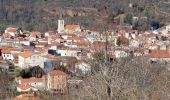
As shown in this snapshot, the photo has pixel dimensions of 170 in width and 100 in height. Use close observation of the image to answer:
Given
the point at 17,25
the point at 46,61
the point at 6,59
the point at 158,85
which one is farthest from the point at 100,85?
the point at 17,25

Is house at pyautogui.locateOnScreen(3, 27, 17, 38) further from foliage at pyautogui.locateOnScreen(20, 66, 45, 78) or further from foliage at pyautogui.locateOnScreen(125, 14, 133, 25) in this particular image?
foliage at pyautogui.locateOnScreen(20, 66, 45, 78)

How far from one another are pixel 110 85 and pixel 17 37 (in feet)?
79.5

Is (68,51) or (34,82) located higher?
(34,82)

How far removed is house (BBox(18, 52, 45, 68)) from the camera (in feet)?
68.0

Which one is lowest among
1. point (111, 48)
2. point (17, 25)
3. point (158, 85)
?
point (17, 25)

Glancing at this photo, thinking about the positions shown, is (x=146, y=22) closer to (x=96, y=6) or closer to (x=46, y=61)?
(x=96, y=6)

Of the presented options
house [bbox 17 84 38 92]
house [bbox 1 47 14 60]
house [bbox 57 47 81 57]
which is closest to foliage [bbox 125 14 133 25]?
house [bbox 57 47 81 57]

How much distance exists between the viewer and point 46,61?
2066cm

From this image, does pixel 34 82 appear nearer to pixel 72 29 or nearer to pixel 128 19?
pixel 72 29

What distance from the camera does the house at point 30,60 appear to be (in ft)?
68.0

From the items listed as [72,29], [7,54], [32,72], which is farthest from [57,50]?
[72,29]

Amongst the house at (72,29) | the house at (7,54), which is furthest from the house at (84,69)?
the house at (72,29)

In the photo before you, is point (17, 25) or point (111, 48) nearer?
point (111, 48)

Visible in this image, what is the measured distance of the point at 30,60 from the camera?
2100cm
